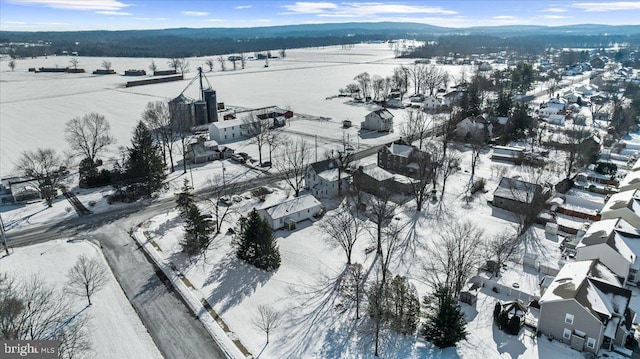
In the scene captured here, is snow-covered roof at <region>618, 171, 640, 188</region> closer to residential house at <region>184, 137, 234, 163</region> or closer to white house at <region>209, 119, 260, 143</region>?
residential house at <region>184, 137, 234, 163</region>

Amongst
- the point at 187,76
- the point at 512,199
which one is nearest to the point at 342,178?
the point at 512,199

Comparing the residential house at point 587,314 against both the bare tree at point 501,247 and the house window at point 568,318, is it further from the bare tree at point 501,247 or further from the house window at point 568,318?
the bare tree at point 501,247

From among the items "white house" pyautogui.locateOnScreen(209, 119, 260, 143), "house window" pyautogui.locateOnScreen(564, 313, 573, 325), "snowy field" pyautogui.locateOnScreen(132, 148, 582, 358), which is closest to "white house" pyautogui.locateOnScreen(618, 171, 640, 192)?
"snowy field" pyautogui.locateOnScreen(132, 148, 582, 358)

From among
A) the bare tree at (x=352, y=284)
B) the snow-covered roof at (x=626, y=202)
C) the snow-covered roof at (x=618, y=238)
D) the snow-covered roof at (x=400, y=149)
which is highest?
the snow-covered roof at (x=400, y=149)

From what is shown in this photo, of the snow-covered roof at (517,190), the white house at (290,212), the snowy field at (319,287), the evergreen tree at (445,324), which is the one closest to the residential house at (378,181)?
the snowy field at (319,287)

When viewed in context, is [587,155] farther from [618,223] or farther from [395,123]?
[395,123]
